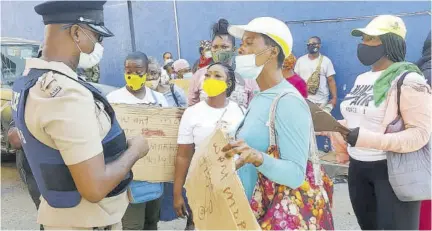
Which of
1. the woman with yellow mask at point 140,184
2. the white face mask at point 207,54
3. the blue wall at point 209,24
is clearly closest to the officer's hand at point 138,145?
the woman with yellow mask at point 140,184

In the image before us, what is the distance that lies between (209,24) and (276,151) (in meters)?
6.96

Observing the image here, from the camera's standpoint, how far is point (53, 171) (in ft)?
5.71

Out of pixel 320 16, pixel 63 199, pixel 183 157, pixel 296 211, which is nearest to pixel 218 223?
pixel 296 211

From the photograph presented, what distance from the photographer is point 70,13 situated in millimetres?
1827

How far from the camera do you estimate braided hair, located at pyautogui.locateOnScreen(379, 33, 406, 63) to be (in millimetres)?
2805

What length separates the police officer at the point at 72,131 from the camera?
1652 millimetres

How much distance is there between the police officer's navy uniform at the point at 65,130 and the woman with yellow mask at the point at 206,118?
119cm

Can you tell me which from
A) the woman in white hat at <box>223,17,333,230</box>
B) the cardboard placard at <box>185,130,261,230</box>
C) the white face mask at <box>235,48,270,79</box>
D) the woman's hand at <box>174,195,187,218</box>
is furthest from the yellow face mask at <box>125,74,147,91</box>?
the cardboard placard at <box>185,130,261,230</box>

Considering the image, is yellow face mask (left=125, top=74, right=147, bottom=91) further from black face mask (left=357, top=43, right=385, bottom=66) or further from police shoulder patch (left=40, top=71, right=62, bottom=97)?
police shoulder patch (left=40, top=71, right=62, bottom=97)

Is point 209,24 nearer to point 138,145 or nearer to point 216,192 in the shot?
point 138,145

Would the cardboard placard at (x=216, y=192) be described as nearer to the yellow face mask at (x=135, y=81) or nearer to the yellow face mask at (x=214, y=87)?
the yellow face mask at (x=214, y=87)

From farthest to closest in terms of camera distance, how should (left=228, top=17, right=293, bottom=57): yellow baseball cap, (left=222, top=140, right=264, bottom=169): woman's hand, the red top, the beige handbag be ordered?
the beige handbag → the red top → (left=228, top=17, right=293, bottom=57): yellow baseball cap → (left=222, top=140, right=264, bottom=169): woman's hand

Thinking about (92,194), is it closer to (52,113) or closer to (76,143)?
(76,143)

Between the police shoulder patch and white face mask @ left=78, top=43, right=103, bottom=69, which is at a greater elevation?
white face mask @ left=78, top=43, right=103, bottom=69
